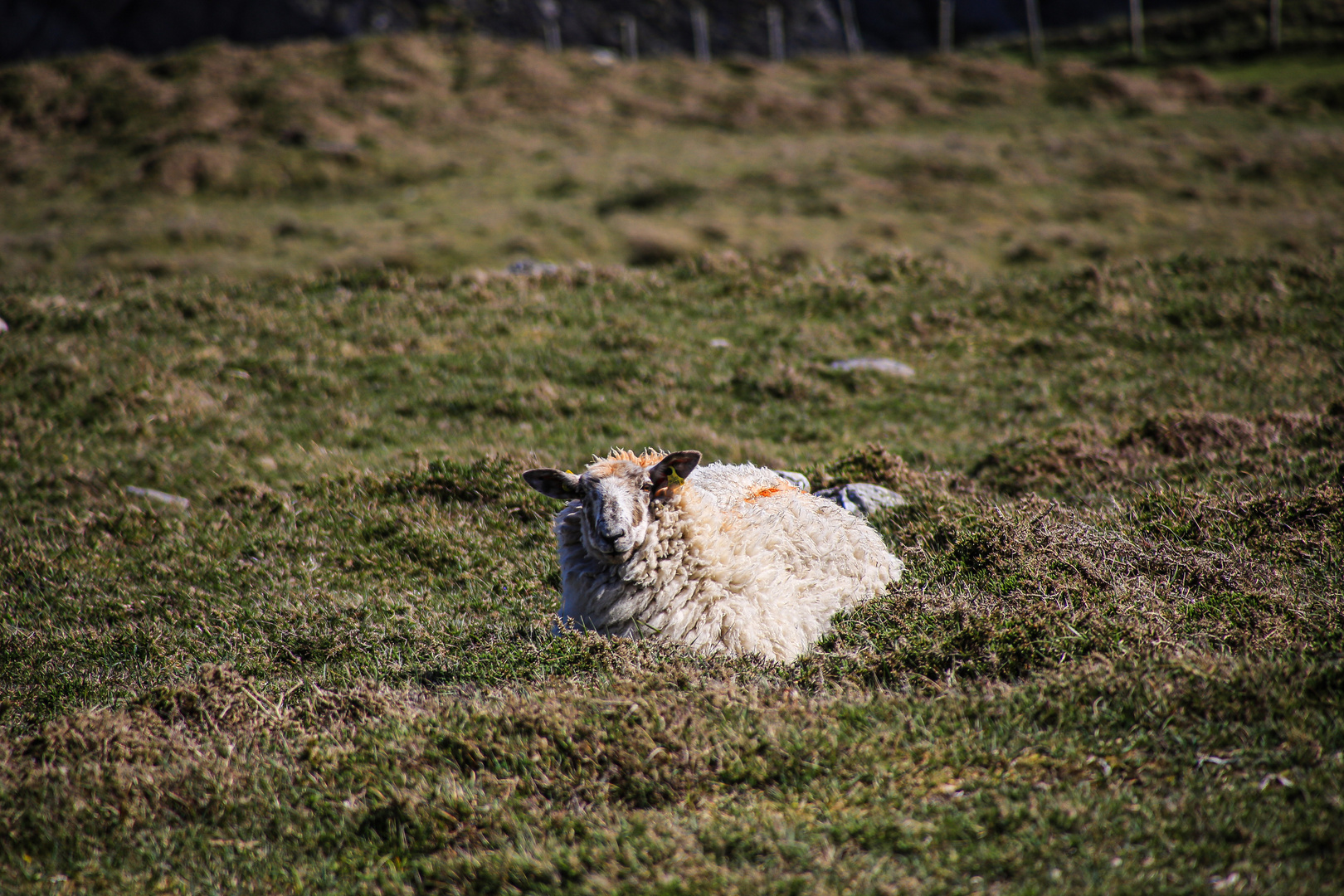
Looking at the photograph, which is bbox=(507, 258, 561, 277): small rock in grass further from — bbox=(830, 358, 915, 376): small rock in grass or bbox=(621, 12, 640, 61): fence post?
bbox=(621, 12, 640, 61): fence post

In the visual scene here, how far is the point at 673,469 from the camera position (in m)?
6.36

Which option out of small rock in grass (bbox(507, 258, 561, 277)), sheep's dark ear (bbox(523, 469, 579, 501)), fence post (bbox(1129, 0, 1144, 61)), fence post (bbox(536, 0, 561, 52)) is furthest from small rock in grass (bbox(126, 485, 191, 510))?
fence post (bbox(536, 0, 561, 52))

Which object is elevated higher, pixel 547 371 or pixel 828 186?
pixel 828 186

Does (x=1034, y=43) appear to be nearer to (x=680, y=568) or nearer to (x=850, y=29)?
(x=850, y=29)

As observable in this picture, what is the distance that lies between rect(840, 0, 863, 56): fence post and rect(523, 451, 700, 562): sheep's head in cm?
7964

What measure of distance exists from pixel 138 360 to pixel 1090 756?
15.0m

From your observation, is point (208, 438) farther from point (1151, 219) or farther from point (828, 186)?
point (1151, 219)

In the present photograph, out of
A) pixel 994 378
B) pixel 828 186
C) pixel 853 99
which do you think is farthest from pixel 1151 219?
pixel 853 99

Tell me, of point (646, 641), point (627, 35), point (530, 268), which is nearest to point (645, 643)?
point (646, 641)

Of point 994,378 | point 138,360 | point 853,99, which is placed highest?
point 853,99

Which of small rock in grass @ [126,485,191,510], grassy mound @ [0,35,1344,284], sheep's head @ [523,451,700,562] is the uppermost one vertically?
grassy mound @ [0,35,1344,284]

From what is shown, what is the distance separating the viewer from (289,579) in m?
8.52

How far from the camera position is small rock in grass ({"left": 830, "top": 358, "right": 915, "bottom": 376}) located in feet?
48.7

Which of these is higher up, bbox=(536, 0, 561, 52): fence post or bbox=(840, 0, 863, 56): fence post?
bbox=(536, 0, 561, 52): fence post
